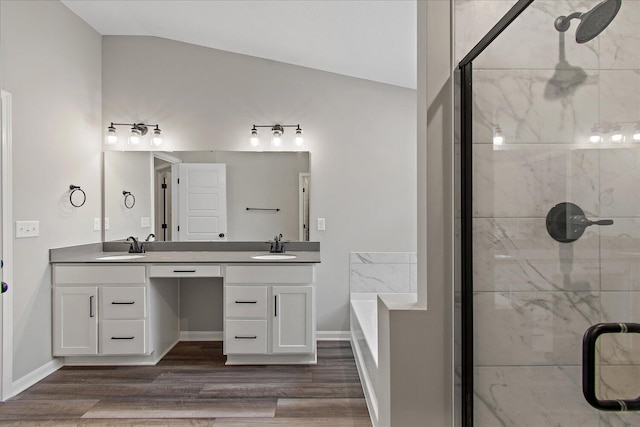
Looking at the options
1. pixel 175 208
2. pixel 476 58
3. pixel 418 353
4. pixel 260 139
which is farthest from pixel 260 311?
pixel 476 58

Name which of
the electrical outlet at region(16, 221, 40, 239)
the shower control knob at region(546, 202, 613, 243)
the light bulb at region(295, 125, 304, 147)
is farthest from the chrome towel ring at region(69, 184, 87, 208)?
the shower control knob at region(546, 202, 613, 243)

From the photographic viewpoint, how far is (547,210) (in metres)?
1.17

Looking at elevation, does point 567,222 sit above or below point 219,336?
above

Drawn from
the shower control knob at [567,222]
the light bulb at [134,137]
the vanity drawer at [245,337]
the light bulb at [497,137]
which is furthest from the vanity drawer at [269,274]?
the shower control knob at [567,222]

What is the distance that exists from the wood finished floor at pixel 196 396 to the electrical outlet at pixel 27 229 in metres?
1.06

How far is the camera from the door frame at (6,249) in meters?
2.56

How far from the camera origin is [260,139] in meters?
3.88

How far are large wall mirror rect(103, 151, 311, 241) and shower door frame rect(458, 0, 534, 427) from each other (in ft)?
8.22

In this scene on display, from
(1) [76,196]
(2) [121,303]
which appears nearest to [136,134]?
(1) [76,196]

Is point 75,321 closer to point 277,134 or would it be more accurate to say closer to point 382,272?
Result: point 277,134

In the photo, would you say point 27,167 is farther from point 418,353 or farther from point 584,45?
point 584,45

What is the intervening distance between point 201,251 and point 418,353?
2787 mm

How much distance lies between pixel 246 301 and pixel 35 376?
1.57m

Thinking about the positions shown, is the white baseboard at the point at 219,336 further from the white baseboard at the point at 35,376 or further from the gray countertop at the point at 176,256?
the white baseboard at the point at 35,376
